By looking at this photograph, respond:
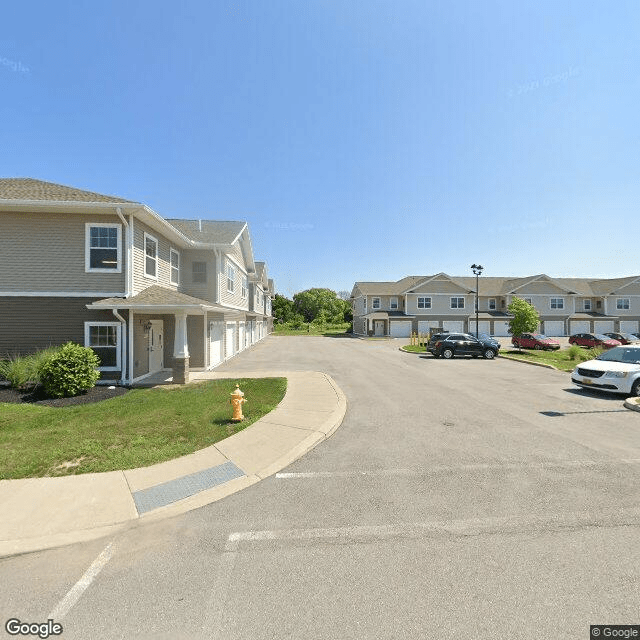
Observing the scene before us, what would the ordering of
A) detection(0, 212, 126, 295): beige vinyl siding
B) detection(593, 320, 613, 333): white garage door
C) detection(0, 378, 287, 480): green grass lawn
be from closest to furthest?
detection(0, 378, 287, 480): green grass lawn < detection(0, 212, 126, 295): beige vinyl siding < detection(593, 320, 613, 333): white garage door

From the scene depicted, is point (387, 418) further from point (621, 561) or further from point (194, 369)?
point (194, 369)

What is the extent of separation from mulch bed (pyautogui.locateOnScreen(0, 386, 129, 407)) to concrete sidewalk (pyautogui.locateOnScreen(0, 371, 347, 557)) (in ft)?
18.1

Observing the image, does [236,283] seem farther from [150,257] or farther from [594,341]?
[594,341]

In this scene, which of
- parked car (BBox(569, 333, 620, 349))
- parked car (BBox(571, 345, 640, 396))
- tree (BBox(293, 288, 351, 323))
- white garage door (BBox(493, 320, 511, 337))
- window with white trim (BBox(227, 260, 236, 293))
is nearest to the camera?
parked car (BBox(571, 345, 640, 396))

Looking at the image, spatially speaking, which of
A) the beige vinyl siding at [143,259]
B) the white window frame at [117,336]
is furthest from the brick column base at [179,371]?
the beige vinyl siding at [143,259]

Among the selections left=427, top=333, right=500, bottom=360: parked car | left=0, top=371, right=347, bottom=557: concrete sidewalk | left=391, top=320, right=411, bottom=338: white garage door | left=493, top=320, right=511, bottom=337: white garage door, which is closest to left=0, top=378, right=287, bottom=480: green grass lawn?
left=0, top=371, right=347, bottom=557: concrete sidewalk

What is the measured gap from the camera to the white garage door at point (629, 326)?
149 feet

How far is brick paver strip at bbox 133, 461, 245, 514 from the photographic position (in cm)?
450

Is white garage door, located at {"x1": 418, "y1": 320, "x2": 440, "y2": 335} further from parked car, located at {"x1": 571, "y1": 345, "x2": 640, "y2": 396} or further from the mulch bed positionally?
the mulch bed

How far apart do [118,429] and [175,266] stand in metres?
11.1

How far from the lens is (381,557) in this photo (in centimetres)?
346

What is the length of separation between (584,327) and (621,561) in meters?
53.0

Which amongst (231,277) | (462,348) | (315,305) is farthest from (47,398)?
(315,305)

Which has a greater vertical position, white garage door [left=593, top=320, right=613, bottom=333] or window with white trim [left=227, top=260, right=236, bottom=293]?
window with white trim [left=227, top=260, right=236, bottom=293]
